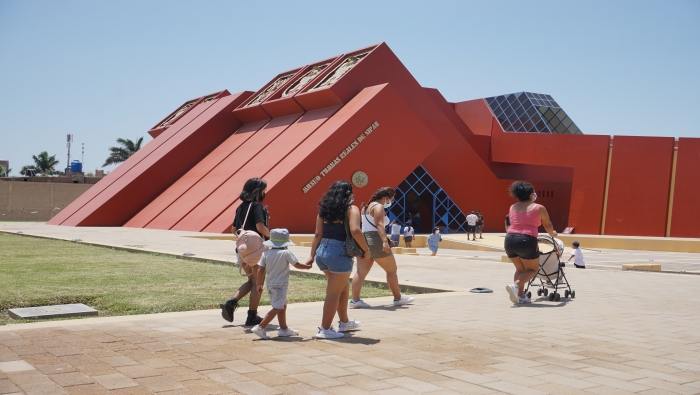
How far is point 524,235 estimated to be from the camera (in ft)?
26.9

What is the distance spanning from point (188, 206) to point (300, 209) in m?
5.55

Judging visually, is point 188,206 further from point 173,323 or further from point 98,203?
point 173,323

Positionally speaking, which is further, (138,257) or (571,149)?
(571,149)

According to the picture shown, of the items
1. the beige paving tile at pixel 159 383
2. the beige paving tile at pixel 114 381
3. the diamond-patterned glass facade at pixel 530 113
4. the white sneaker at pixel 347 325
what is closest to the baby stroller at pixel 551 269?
the white sneaker at pixel 347 325

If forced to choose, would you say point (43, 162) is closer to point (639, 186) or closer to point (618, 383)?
point (639, 186)

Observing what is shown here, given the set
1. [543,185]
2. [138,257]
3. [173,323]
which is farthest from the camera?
[543,185]

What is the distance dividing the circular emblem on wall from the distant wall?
28.8 metres

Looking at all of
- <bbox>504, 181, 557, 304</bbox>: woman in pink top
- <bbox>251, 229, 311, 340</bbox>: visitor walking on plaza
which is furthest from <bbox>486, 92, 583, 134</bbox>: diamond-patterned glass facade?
<bbox>251, 229, 311, 340</bbox>: visitor walking on plaza

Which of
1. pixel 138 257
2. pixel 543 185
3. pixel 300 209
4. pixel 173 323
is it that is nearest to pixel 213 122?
pixel 300 209

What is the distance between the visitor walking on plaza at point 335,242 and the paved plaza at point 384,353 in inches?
11.5

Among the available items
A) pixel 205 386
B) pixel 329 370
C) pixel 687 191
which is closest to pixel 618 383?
pixel 329 370

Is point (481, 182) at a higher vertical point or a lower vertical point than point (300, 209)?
higher

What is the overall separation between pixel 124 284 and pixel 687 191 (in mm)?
25515

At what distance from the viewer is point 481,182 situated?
106ft
